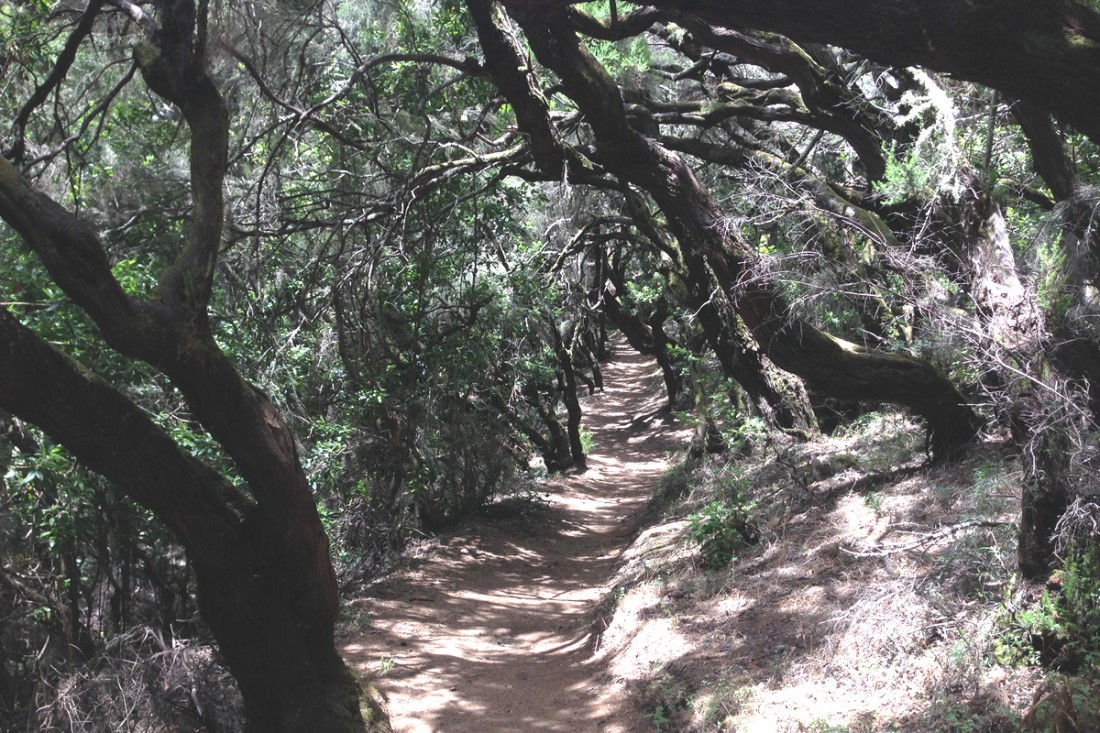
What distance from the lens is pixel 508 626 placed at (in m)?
8.81

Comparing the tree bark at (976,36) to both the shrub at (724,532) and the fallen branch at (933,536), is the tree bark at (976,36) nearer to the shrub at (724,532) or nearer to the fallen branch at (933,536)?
the fallen branch at (933,536)

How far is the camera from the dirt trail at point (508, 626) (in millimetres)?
6523

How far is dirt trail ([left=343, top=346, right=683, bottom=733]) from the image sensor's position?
21.4 feet

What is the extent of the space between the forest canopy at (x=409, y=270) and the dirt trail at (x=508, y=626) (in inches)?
39.5

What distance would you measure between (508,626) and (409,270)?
397 centimetres

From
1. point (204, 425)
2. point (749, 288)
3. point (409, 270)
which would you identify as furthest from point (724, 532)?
point (204, 425)

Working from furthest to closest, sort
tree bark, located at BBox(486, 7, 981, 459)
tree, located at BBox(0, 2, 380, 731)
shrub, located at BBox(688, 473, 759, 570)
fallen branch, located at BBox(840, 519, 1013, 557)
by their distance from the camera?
1. shrub, located at BBox(688, 473, 759, 570)
2. tree bark, located at BBox(486, 7, 981, 459)
3. fallen branch, located at BBox(840, 519, 1013, 557)
4. tree, located at BBox(0, 2, 380, 731)

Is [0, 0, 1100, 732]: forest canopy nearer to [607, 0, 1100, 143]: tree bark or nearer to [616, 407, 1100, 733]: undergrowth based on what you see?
[607, 0, 1100, 143]: tree bark

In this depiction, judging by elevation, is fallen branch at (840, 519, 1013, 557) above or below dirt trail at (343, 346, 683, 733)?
above

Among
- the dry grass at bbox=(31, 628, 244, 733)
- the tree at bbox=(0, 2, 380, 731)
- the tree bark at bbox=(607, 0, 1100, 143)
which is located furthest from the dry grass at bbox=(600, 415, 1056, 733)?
the dry grass at bbox=(31, 628, 244, 733)

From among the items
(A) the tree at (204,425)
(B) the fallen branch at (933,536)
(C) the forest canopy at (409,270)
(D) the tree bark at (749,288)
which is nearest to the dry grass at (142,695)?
(C) the forest canopy at (409,270)

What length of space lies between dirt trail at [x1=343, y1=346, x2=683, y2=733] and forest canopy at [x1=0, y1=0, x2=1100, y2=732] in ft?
3.29

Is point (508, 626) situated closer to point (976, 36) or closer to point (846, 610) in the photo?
point (846, 610)

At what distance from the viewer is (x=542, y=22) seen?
6305 millimetres
